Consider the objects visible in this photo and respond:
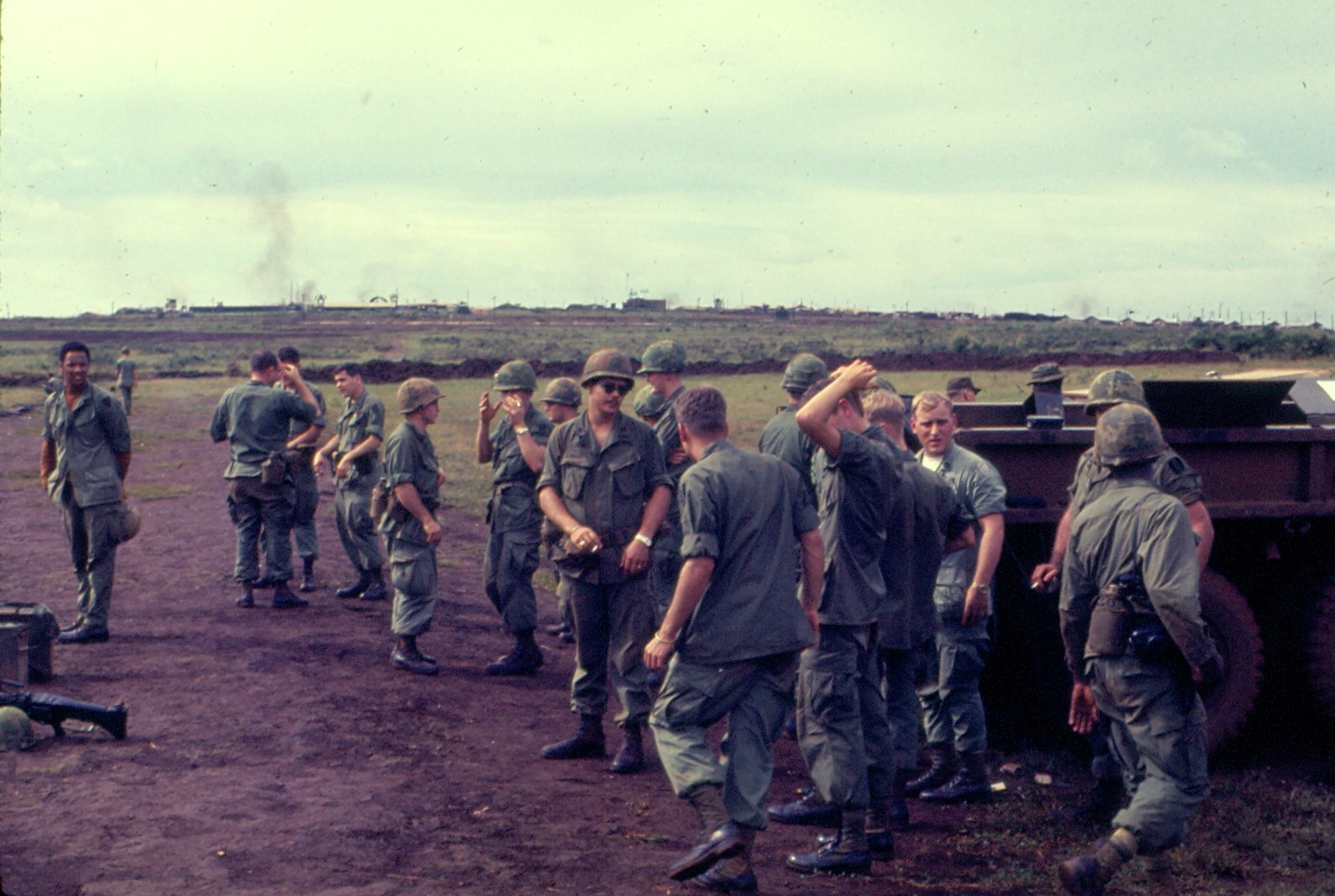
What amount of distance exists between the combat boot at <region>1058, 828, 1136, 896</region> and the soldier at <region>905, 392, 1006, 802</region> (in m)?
1.82

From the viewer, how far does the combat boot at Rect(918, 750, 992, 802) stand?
286 inches

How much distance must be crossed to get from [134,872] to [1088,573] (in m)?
3.94

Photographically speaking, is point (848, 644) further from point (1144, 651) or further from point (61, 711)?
point (61, 711)

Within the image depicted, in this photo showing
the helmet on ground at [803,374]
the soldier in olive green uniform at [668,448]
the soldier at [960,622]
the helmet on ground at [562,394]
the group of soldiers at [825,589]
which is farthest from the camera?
the helmet on ground at [562,394]

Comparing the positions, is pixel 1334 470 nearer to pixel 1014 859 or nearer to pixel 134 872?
pixel 1014 859

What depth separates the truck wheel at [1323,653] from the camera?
818 cm

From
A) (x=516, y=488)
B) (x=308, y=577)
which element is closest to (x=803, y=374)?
(x=516, y=488)

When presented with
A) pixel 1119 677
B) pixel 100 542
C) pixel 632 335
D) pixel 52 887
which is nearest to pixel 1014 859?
pixel 1119 677

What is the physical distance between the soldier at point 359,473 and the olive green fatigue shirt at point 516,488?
2.36 m

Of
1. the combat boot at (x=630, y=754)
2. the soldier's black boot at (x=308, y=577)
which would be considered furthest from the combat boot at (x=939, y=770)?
the soldier's black boot at (x=308, y=577)

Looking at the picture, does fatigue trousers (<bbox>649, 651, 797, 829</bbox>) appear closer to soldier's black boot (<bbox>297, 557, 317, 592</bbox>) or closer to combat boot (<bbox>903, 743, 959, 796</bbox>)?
combat boot (<bbox>903, 743, 959, 796</bbox>)

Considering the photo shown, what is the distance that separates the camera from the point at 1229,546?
8.24m

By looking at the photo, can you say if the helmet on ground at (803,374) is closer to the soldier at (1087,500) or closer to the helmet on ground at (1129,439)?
the soldier at (1087,500)

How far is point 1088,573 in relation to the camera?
228 inches
